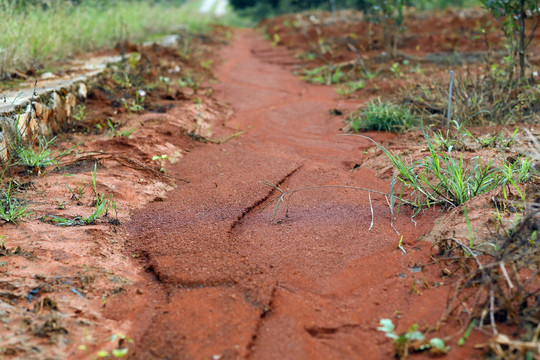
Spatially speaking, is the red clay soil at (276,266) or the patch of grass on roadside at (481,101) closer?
the red clay soil at (276,266)

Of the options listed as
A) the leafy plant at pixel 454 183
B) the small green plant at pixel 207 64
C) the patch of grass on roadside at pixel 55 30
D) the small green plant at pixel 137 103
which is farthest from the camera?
the small green plant at pixel 207 64

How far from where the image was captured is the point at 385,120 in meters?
4.33

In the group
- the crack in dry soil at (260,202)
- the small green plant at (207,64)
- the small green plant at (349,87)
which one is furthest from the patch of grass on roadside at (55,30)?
the small green plant at (349,87)

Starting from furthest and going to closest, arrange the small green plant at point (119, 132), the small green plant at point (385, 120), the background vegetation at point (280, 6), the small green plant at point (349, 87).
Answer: the background vegetation at point (280, 6) → the small green plant at point (349, 87) → the small green plant at point (385, 120) → the small green plant at point (119, 132)

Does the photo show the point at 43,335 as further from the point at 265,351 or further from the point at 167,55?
the point at 167,55

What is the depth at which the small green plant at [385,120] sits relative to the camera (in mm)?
4270

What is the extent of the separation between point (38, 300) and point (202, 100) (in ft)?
12.5

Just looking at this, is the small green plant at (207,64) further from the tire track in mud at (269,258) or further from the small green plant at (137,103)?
the tire track in mud at (269,258)

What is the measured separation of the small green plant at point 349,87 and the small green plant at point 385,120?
4.56ft

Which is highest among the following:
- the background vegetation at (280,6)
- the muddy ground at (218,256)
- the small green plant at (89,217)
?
the background vegetation at (280,6)

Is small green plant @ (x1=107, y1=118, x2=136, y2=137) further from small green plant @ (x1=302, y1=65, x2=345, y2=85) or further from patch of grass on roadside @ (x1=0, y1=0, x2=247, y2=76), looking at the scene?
small green plant @ (x1=302, y1=65, x2=345, y2=85)

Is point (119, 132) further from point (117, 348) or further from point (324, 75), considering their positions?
point (324, 75)

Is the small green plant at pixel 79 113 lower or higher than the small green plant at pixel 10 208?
higher

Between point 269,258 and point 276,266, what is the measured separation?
0.27 feet
